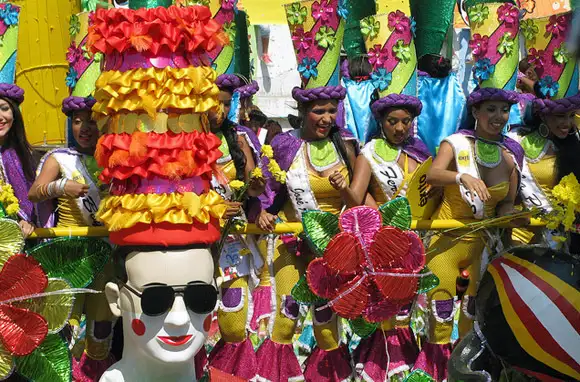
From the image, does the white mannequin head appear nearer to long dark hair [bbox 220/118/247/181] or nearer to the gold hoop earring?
long dark hair [bbox 220/118/247/181]

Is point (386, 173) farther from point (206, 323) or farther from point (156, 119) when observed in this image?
point (156, 119)

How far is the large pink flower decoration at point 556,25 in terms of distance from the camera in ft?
20.0

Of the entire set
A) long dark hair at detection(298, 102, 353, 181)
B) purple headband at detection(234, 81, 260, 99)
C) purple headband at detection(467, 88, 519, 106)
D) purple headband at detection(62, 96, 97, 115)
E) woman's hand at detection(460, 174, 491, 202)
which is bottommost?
purple headband at detection(234, 81, 260, 99)

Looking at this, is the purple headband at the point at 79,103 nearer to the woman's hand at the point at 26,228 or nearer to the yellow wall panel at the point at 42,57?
the woman's hand at the point at 26,228

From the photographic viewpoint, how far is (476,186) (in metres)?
5.37

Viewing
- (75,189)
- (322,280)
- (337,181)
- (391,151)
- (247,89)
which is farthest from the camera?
(247,89)

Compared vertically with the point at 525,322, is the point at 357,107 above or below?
below

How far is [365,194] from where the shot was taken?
6.02 m

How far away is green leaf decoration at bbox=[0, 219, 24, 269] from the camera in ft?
15.1

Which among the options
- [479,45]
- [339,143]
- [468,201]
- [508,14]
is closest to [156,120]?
[339,143]

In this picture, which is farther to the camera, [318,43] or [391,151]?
[391,151]

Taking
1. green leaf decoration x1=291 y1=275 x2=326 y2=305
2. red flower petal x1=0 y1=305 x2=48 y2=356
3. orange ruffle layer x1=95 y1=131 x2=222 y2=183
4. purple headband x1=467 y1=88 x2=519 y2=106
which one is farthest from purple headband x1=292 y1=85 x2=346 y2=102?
red flower petal x1=0 y1=305 x2=48 y2=356

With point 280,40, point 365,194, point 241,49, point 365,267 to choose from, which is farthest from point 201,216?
point 280,40

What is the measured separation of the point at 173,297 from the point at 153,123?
2.35 feet
